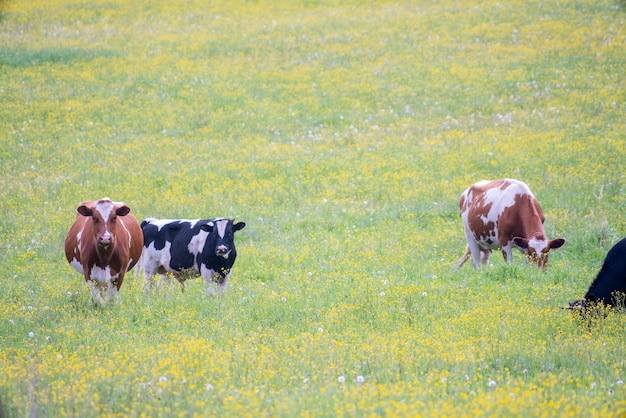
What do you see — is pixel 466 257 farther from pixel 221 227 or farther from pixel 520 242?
pixel 221 227

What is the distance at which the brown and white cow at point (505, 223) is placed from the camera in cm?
1381

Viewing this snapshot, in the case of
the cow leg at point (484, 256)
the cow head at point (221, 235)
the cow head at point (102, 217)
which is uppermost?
the cow head at point (102, 217)

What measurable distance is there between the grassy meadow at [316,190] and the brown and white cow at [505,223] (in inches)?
19.5

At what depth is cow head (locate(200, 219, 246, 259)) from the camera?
504 inches

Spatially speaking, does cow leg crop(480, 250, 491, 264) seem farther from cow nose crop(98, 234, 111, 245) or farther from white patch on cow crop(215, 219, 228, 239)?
cow nose crop(98, 234, 111, 245)

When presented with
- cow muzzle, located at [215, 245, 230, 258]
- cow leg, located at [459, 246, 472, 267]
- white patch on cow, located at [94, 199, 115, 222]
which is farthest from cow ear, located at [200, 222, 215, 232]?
cow leg, located at [459, 246, 472, 267]

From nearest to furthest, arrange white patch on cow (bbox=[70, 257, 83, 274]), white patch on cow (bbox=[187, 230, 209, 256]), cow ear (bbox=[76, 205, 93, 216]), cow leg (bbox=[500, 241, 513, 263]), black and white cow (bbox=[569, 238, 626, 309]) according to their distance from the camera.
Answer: black and white cow (bbox=[569, 238, 626, 309]) < cow ear (bbox=[76, 205, 93, 216]) < white patch on cow (bbox=[70, 257, 83, 274]) < white patch on cow (bbox=[187, 230, 209, 256]) < cow leg (bbox=[500, 241, 513, 263])

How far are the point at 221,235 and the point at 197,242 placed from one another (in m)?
0.72

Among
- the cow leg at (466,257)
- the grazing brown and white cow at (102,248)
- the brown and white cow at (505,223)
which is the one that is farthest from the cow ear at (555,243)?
the grazing brown and white cow at (102,248)

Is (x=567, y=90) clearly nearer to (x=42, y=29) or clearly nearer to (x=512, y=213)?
(x=512, y=213)

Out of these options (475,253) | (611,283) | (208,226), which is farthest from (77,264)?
(611,283)

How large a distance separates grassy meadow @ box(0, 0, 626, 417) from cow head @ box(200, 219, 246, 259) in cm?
81

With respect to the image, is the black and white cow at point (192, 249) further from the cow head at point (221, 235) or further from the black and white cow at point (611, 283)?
the black and white cow at point (611, 283)

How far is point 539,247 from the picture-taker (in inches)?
540
